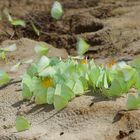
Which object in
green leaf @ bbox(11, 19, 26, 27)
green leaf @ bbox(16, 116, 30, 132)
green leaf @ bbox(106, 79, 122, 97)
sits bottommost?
green leaf @ bbox(16, 116, 30, 132)

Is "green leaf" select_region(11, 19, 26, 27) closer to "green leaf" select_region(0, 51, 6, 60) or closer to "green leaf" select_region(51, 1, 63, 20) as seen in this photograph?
"green leaf" select_region(51, 1, 63, 20)

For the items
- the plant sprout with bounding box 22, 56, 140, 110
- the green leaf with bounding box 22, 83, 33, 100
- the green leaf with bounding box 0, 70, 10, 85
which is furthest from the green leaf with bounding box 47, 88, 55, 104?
the green leaf with bounding box 0, 70, 10, 85

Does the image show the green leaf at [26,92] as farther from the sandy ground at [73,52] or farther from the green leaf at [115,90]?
the green leaf at [115,90]

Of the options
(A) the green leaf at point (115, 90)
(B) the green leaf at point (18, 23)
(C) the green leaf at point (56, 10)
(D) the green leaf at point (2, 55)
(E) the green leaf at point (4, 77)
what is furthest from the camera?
(B) the green leaf at point (18, 23)

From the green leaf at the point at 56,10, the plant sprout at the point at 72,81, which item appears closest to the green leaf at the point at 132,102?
the plant sprout at the point at 72,81

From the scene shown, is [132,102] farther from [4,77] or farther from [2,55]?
[2,55]

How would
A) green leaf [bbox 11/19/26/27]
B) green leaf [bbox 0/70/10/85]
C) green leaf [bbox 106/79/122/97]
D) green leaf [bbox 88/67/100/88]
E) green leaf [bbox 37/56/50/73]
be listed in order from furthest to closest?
1. green leaf [bbox 11/19/26/27]
2. green leaf [bbox 0/70/10/85]
3. green leaf [bbox 37/56/50/73]
4. green leaf [bbox 88/67/100/88]
5. green leaf [bbox 106/79/122/97]

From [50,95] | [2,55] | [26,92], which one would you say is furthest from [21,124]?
[2,55]
